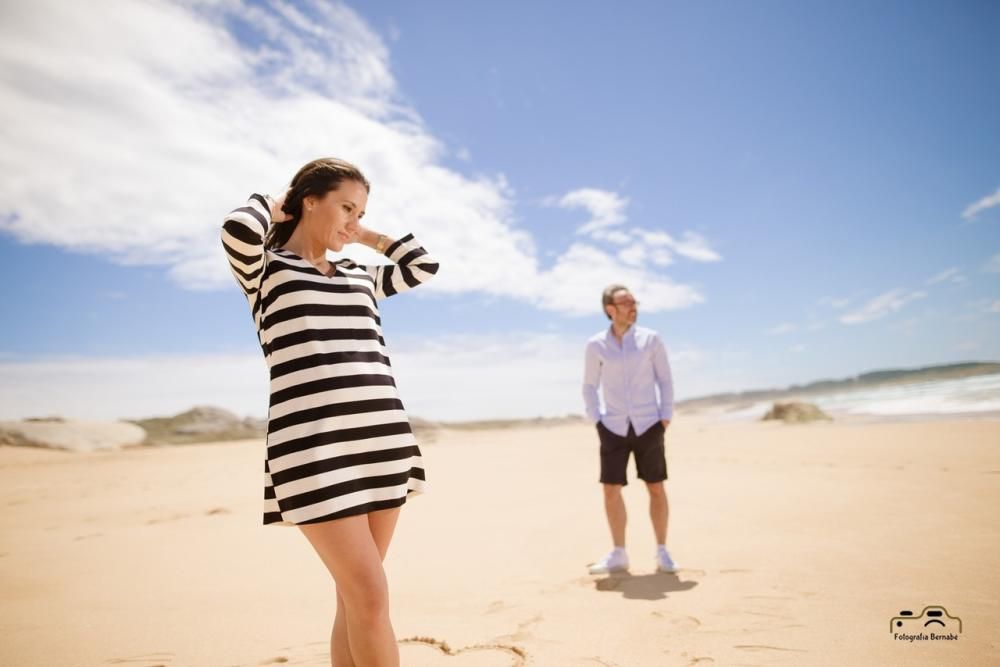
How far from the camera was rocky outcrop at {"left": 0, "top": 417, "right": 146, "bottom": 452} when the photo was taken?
51.1 ft

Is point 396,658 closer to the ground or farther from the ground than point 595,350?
closer to the ground

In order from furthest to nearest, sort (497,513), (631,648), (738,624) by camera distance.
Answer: (497,513) < (738,624) < (631,648)

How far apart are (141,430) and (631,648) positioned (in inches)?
860

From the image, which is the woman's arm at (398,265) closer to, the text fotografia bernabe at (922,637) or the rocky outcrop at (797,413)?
the text fotografia bernabe at (922,637)

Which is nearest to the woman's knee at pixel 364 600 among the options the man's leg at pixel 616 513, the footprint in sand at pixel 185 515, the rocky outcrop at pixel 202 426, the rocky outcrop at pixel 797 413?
the man's leg at pixel 616 513

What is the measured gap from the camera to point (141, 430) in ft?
64.8

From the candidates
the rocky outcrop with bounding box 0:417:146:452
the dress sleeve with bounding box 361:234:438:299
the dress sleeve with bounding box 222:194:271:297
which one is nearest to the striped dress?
the dress sleeve with bounding box 222:194:271:297

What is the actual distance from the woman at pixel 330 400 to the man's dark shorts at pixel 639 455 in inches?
112

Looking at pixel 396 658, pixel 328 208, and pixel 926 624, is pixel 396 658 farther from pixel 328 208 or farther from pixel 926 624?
pixel 926 624

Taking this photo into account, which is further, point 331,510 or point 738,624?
point 738,624

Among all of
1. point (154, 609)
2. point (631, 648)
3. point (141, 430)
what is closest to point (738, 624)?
point (631, 648)

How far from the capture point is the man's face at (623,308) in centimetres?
479

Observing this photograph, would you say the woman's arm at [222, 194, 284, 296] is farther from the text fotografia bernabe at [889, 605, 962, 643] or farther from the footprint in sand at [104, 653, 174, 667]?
the text fotografia bernabe at [889, 605, 962, 643]

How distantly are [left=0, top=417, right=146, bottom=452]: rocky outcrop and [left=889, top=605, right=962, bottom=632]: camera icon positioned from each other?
1996 cm
